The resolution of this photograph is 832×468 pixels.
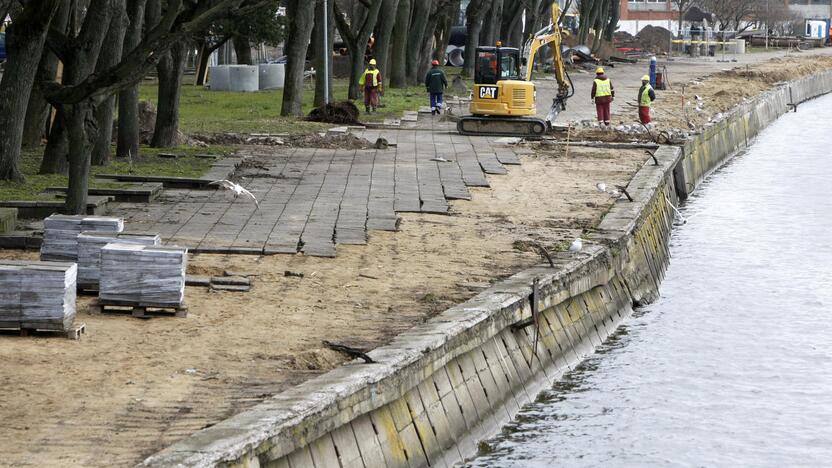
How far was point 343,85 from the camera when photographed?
56250 mm

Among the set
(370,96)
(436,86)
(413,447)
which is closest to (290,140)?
(370,96)

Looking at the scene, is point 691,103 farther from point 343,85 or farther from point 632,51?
point 632,51

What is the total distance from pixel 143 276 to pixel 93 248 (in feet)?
3.84

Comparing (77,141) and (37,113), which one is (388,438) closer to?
(77,141)

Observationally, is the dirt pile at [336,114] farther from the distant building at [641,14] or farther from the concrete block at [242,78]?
the distant building at [641,14]

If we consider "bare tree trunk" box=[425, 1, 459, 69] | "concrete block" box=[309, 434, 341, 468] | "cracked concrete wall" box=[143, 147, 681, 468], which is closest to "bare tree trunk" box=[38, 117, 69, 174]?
"cracked concrete wall" box=[143, 147, 681, 468]

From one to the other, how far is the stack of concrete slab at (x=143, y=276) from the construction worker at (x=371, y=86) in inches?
1044

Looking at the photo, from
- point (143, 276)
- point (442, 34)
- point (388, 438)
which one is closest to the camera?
point (388, 438)

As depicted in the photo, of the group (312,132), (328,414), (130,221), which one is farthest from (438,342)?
(312,132)

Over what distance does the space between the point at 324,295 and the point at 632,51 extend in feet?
280

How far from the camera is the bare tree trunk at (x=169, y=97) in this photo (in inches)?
1111

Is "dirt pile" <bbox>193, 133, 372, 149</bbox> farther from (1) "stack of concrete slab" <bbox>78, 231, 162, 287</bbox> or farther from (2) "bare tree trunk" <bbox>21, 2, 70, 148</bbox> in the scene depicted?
(1) "stack of concrete slab" <bbox>78, 231, 162, 287</bbox>

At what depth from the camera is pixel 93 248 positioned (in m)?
14.0

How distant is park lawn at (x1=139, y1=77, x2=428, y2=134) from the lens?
34312mm
